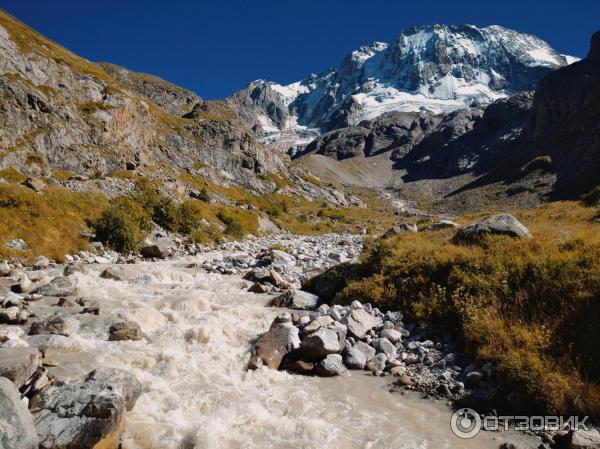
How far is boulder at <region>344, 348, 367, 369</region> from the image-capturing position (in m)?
11.3

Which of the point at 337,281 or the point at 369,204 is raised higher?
the point at 369,204

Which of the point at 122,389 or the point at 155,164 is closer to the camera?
the point at 122,389

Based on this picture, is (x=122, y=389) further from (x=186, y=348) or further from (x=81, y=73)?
(x=81, y=73)

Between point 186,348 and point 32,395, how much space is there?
4.27 metres

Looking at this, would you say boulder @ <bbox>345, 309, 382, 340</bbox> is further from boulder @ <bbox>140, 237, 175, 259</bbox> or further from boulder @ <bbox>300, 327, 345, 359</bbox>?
boulder @ <bbox>140, 237, 175, 259</bbox>

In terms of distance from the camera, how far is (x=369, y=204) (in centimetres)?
18050

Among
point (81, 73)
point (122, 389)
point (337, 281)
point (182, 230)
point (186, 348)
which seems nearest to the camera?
point (122, 389)

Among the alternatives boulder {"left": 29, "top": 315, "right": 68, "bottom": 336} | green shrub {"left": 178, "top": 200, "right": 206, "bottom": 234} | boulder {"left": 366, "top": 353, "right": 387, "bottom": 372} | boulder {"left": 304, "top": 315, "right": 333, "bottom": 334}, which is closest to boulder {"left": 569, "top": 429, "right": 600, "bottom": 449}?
boulder {"left": 366, "top": 353, "right": 387, "bottom": 372}

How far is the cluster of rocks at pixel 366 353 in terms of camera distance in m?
10.2

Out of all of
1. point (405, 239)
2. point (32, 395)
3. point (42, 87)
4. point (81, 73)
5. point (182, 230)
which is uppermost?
point (81, 73)

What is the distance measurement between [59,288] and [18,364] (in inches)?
385

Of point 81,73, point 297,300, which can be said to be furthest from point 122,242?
point 81,73

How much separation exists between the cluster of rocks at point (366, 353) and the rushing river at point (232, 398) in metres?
0.45

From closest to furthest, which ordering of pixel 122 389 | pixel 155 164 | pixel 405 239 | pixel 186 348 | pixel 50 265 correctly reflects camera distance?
pixel 122 389, pixel 186 348, pixel 405 239, pixel 50 265, pixel 155 164
